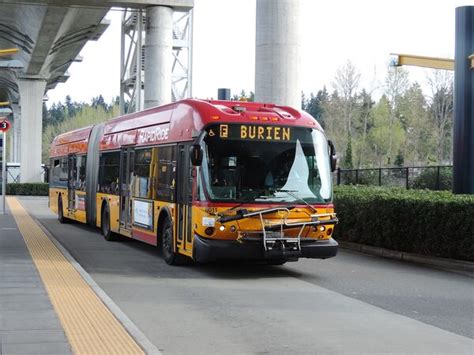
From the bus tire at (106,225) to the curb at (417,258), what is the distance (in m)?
6.30

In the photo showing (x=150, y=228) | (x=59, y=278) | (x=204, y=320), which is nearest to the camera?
(x=204, y=320)

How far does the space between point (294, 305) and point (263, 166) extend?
10.4 feet

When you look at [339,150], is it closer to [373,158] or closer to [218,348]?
[373,158]

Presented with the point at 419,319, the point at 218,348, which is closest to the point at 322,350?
the point at 218,348

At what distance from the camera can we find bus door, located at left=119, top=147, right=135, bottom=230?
15.9 m

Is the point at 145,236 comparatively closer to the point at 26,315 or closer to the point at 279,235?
the point at 279,235

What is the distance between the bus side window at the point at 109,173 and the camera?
17.3m

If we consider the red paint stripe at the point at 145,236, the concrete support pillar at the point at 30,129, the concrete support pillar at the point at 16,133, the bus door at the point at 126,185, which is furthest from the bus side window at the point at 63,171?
the concrete support pillar at the point at 16,133

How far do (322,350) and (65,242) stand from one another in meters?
12.0

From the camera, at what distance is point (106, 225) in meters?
18.3

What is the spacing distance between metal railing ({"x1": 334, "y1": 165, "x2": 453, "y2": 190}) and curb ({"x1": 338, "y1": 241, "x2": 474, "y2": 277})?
10.7 metres

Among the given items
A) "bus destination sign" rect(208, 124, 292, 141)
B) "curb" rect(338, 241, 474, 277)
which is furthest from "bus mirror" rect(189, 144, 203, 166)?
"curb" rect(338, 241, 474, 277)

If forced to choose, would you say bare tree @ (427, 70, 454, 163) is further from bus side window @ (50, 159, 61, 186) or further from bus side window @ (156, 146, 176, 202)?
bus side window @ (156, 146, 176, 202)

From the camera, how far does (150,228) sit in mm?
14188
